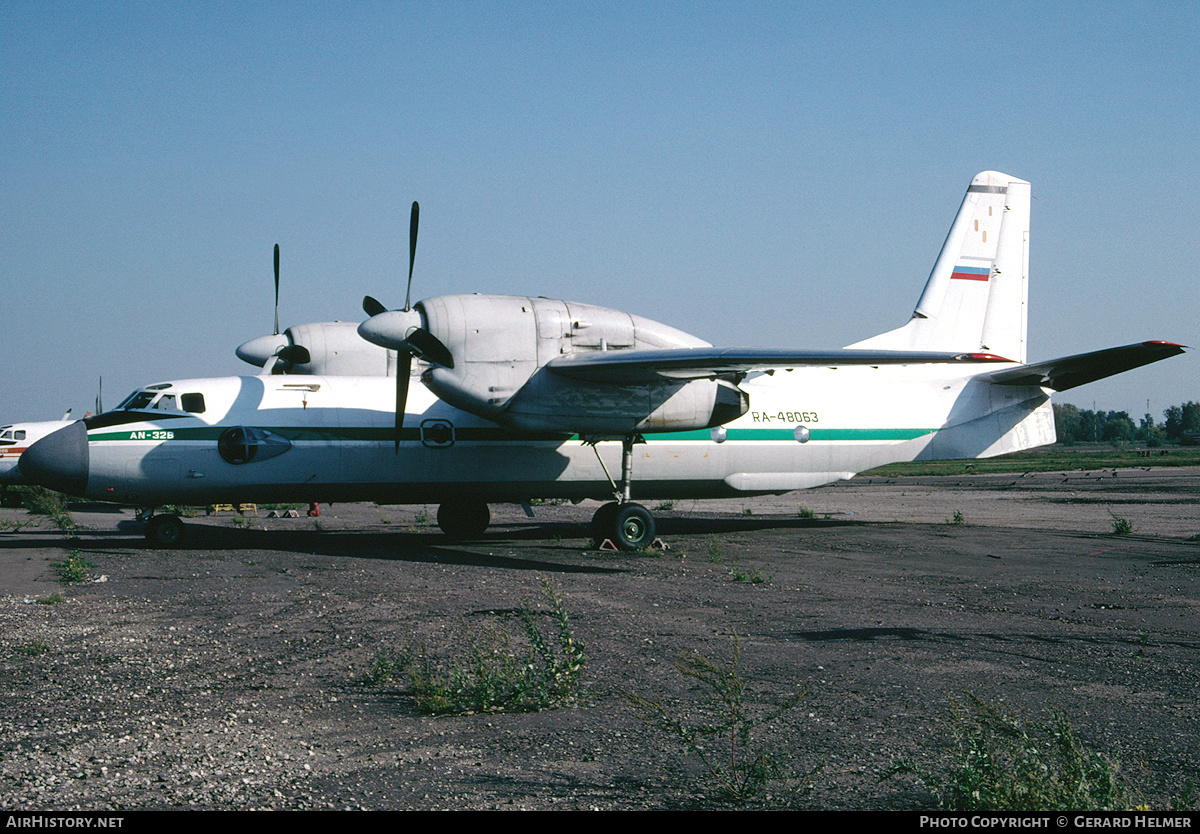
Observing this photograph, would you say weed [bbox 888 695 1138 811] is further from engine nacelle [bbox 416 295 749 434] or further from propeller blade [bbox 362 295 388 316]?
propeller blade [bbox 362 295 388 316]

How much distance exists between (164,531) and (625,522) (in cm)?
923

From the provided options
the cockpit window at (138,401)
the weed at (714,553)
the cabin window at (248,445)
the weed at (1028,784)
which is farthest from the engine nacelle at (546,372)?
the weed at (1028,784)

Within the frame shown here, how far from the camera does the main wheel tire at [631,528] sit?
17.5m

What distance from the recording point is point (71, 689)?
6879 millimetres

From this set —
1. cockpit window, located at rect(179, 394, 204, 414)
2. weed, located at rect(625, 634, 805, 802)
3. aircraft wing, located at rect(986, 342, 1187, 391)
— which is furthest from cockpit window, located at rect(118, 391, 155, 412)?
aircraft wing, located at rect(986, 342, 1187, 391)

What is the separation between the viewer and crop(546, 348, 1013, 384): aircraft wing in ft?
50.1

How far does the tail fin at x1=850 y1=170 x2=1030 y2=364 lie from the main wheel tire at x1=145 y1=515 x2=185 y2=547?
17.1 m

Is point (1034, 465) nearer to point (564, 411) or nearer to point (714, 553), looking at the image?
point (714, 553)

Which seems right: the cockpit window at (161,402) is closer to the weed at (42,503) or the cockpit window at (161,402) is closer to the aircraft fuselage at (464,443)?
the aircraft fuselage at (464,443)

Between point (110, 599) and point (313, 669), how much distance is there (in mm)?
5374

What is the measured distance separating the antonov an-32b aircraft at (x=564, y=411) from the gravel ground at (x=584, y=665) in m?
1.58

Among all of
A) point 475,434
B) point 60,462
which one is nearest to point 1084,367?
point 475,434

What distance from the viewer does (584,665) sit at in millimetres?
7562
